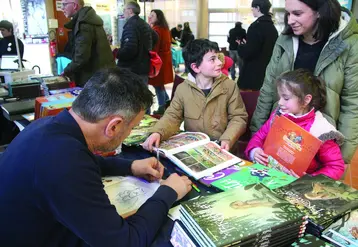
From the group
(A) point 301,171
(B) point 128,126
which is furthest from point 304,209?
(B) point 128,126

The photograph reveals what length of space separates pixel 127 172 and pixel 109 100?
1.47ft

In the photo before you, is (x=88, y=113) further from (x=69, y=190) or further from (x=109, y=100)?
(x=69, y=190)

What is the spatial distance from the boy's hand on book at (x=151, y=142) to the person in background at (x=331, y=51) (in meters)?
0.84

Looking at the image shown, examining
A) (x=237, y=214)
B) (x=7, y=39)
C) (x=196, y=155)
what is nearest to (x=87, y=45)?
(x=7, y=39)

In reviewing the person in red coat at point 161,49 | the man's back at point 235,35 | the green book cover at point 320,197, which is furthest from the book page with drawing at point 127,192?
the man's back at point 235,35

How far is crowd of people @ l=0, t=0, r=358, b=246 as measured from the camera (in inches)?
31.6

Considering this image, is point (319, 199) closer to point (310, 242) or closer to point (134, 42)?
point (310, 242)

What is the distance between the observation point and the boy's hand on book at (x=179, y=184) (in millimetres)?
1068

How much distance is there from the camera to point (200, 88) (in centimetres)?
186

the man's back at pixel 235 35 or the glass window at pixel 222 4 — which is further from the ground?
the glass window at pixel 222 4

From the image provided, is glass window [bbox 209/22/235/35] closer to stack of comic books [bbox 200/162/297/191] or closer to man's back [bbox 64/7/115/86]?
man's back [bbox 64/7/115/86]

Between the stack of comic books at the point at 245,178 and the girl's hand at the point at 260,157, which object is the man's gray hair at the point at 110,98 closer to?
the stack of comic books at the point at 245,178

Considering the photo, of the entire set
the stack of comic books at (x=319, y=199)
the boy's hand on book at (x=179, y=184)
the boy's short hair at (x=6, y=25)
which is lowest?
the boy's hand on book at (x=179, y=184)

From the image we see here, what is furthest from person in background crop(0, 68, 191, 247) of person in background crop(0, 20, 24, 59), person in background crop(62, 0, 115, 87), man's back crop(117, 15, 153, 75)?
person in background crop(0, 20, 24, 59)
